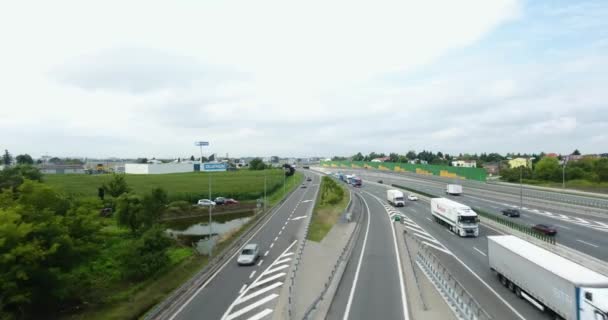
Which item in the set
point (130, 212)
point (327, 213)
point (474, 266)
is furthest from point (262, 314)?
point (327, 213)

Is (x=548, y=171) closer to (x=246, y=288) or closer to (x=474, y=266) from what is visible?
(x=474, y=266)

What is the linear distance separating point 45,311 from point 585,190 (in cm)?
9526

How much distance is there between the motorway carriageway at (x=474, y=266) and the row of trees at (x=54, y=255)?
66.6 ft

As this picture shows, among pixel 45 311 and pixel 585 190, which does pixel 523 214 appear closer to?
pixel 585 190

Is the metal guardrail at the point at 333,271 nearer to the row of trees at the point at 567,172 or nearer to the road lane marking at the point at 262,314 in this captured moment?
the road lane marking at the point at 262,314

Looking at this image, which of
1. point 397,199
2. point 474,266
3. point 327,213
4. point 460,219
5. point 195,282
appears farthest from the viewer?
point 397,199

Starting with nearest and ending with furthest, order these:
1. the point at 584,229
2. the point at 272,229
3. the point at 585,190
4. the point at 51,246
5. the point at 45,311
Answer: the point at 51,246
the point at 45,311
the point at 584,229
the point at 272,229
the point at 585,190

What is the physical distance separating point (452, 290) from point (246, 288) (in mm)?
13250

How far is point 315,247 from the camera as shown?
35375 mm

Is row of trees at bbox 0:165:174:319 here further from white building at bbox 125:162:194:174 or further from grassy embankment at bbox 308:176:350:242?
white building at bbox 125:162:194:174

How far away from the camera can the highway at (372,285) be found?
761 inches

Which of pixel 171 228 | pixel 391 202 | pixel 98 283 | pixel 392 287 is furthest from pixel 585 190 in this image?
pixel 98 283

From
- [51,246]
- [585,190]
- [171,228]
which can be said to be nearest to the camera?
[51,246]

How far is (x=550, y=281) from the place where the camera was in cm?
1791
